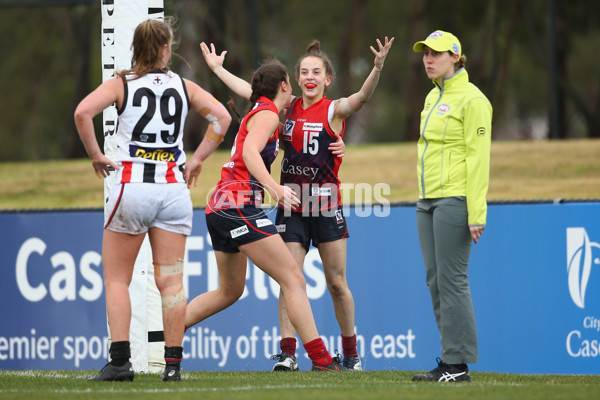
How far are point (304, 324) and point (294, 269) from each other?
1.27ft

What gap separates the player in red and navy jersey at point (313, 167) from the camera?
6363 millimetres

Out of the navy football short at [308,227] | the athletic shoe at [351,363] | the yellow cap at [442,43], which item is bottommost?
the athletic shoe at [351,363]

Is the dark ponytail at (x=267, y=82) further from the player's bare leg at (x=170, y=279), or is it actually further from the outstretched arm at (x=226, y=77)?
the player's bare leg at (x=170, y=279)

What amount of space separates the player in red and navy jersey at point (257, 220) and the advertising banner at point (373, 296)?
194cm

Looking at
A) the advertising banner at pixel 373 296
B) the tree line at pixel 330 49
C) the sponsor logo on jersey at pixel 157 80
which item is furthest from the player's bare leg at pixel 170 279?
the tree line at pixel 330 49

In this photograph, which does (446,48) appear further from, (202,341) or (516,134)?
(516,134)

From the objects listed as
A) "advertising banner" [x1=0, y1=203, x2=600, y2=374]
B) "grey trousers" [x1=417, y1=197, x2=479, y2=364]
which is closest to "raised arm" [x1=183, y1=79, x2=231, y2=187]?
"grey trousers" [x1=417, y1=197, x2=479, y2=364]

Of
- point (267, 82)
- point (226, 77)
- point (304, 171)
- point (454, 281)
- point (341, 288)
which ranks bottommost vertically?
point (341, 288)

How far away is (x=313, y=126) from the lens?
636 centimetres

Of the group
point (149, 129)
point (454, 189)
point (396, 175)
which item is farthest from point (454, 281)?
point (396, 175)

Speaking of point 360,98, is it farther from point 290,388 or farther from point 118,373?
point 118,373

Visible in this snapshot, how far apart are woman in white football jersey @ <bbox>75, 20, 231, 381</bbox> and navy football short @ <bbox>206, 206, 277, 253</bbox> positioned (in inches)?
19.7

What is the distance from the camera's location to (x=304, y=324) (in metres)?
5.69

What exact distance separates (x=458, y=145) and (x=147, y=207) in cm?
191
